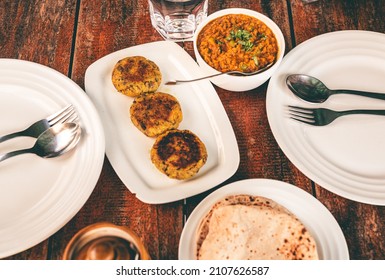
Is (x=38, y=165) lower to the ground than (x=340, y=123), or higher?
higher

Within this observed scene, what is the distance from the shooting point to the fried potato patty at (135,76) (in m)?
1.22

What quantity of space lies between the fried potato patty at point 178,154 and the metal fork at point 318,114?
0.97 feet

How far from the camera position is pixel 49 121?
3.80 feet

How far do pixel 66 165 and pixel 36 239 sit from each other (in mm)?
215

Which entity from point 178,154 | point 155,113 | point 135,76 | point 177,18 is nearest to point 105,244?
point 178,154

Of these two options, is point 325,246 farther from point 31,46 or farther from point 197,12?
point 31,46

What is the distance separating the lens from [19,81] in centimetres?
123

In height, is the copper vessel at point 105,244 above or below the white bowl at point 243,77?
below

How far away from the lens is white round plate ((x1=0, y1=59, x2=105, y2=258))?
1.01 meters

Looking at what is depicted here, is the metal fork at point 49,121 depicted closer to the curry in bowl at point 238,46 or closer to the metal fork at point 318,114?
the curry in bowl at point 238,46

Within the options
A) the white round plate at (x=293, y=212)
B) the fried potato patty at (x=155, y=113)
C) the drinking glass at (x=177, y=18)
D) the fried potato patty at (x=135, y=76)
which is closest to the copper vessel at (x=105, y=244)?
the white round plate at (x=293, y=212)

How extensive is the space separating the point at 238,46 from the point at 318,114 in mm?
304

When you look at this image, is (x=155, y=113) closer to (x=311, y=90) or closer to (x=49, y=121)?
(x=49, y=121)

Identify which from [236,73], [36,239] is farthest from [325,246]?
[36,239]
